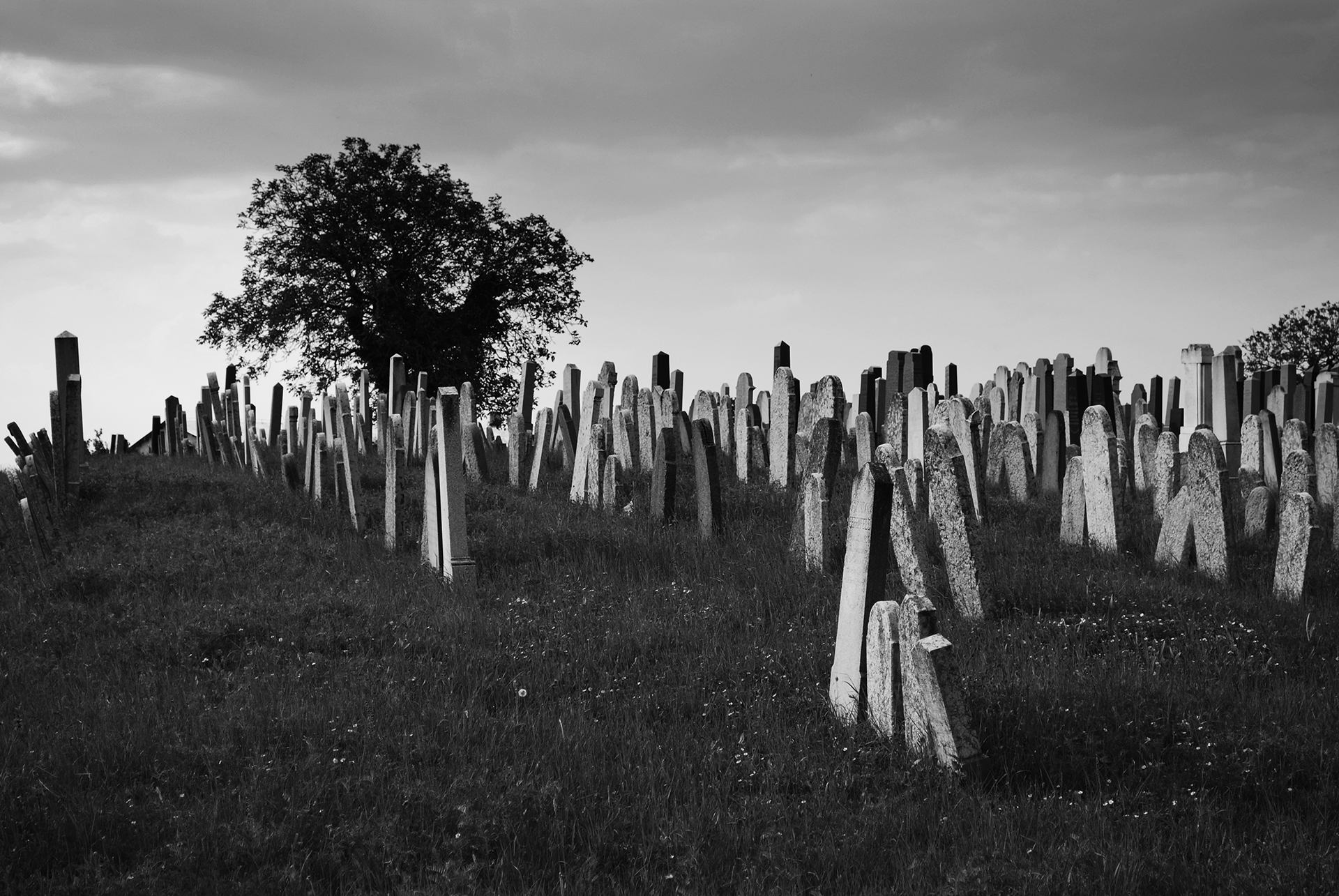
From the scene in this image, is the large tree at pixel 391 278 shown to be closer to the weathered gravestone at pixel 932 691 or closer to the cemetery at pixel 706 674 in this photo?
the cemetery at pixel 706 674

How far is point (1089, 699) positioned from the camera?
647cm

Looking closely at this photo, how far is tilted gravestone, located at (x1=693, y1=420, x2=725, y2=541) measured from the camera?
10.3 m

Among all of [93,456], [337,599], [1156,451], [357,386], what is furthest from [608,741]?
[357,386]

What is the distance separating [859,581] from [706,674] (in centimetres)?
122

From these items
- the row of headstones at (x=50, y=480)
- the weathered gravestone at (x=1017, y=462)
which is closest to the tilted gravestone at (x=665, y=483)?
the weathered gravestone at (x=1017, y=462)

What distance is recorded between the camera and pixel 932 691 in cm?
555

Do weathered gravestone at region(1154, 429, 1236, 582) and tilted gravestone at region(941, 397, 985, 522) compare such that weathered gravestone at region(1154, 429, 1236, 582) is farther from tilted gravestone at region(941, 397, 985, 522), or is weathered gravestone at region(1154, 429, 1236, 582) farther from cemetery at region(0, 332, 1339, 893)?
tilted gravestone at region(941, 397, 985, 522)

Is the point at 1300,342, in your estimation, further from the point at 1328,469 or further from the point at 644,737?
the point at 644,737

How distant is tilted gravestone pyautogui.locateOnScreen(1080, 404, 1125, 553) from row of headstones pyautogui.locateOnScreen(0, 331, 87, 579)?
1011 centimetres

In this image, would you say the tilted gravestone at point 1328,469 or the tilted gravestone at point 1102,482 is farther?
the tilted gravestone at point 1328,469

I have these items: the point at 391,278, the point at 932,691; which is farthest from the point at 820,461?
the point at 391,278

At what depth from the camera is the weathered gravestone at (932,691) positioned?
5508 millimetres

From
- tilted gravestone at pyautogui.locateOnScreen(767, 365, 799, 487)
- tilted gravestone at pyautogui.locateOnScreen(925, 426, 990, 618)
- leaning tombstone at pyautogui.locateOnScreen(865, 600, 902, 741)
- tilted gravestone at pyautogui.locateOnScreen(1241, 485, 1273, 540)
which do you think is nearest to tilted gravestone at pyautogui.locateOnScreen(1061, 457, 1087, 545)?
tilted gravestone at pyautogui.locateOnScreen(1241, 485, 1273, 540)

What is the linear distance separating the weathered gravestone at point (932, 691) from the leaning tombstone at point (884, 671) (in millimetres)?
45
